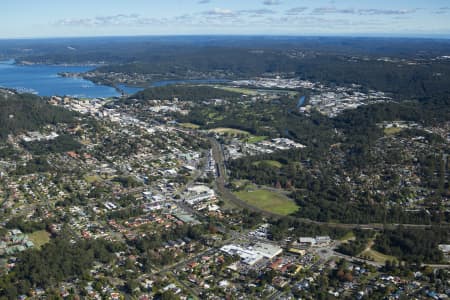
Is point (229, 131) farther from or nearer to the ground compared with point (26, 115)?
nearer to the ground

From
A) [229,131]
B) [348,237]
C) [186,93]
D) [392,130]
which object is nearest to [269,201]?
[348,237]

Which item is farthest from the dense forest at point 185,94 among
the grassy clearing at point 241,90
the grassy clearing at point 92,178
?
the grassy clearing at point 92,178

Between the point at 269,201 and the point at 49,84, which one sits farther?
the point at 49,84

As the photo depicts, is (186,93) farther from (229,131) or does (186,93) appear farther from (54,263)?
(54,263)

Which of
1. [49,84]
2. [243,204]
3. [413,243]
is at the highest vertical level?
[49,84]

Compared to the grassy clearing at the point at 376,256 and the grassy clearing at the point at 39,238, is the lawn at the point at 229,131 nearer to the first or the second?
the grassy clearing at the point at 39,238

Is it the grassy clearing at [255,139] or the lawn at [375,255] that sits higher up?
the grassy clearing at [255,139]

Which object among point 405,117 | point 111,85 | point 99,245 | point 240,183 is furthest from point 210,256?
point 111,85
